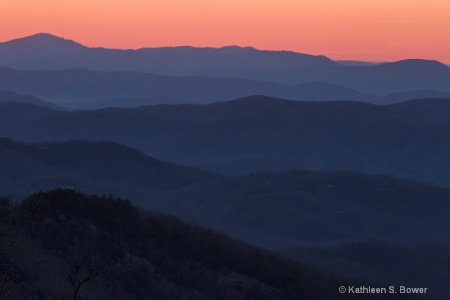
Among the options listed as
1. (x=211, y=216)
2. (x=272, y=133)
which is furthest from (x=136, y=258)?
(x=272, y=133)

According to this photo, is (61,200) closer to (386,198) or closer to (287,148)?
(386,198)

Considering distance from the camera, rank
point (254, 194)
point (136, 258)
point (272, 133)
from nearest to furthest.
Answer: point (136, 258)
point (254, 194)
point (272, 133)

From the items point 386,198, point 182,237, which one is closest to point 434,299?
point 182,237

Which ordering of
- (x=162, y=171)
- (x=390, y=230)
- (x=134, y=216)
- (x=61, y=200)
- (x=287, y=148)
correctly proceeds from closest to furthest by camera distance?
1. (x=61, y=200)
2. (x=134, y=216)
3. (x=390, y=230)
4. (x=162, y=171)
5. (x=287, y=148)

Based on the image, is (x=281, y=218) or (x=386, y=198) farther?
(x=386, y=198)

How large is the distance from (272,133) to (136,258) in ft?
375

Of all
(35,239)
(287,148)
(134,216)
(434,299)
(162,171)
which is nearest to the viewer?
(35,239)

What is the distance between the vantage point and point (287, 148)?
453 feet

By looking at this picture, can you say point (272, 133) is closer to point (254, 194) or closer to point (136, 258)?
point (254, 194)

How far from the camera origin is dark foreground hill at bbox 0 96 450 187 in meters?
134

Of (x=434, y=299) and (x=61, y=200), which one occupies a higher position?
(x=61, y=200)

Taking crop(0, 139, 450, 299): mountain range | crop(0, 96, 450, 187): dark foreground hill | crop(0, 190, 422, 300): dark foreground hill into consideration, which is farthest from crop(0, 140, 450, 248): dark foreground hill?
crop(0, 96, 450, 187): dark foreground hill

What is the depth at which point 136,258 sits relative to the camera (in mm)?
30625

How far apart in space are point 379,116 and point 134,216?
12334cm
